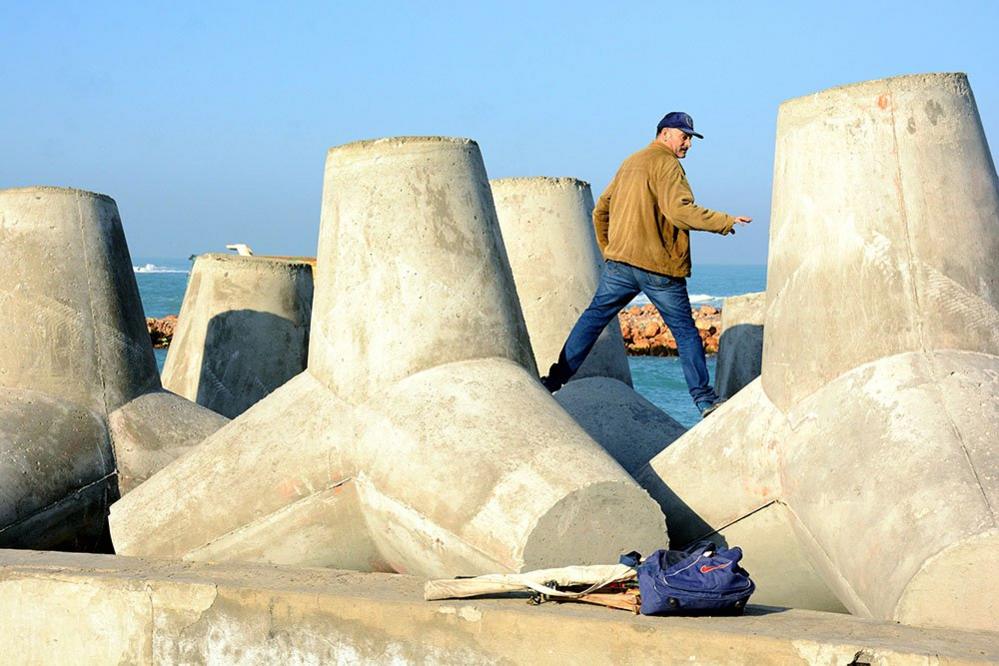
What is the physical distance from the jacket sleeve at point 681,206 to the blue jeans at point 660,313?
34 cm

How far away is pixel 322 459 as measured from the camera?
18.2 feet

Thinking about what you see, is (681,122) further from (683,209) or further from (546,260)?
(546,260)

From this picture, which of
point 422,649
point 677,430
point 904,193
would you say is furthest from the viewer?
point 677,430

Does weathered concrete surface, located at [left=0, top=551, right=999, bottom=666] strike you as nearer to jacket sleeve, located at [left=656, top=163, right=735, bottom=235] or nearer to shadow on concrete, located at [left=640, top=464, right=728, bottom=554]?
shadow on concrete, located at [left=640, top=464, right=728, bottom=554]

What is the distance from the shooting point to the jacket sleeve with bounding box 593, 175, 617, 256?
22.7 feet

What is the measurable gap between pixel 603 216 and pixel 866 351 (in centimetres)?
223

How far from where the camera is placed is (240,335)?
1008cm

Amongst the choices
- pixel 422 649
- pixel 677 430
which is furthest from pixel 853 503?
pixel 677 430

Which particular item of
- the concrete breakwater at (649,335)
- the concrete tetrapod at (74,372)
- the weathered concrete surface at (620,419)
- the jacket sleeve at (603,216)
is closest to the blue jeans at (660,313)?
the jacket sleeve at (603,216)

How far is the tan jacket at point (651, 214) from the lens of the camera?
6.48 meters

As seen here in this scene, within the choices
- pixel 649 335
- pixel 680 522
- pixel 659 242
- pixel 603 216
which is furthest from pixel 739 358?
pixel 649 335

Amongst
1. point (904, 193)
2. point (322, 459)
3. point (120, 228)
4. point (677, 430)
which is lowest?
point (677, 430)

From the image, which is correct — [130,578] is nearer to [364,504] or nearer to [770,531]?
[364,504]

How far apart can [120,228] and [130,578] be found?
3304 millimetres
